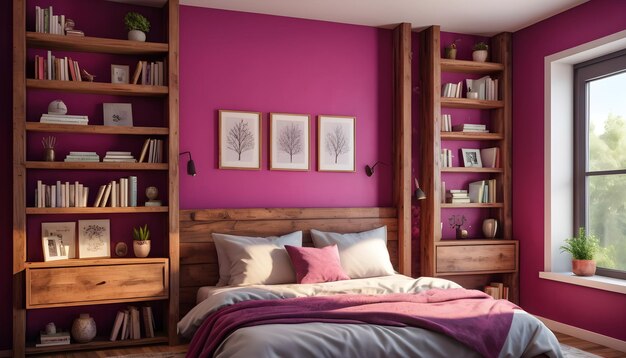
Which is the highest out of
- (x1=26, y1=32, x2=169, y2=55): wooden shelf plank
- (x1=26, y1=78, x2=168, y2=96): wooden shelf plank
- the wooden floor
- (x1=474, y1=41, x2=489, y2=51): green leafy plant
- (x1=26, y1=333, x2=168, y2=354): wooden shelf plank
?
(x1=474, y1=41, x2=489, y2=51): green leafy plant

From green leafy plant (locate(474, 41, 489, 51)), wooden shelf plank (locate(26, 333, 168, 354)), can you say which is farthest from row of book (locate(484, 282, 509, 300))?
wooden shelf plank (locate(26, 333, 168, 354))

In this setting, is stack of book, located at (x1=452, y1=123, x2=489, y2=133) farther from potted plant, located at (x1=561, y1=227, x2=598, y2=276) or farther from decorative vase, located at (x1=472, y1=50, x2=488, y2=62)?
potted plant, located at (x1=561, y1=227, x2=598, y2=276)

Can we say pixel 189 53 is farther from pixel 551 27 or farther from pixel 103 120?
pixel 551 27

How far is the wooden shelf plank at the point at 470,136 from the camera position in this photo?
5.66 metres

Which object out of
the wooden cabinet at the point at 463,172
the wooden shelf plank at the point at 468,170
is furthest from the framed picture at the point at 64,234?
the wooden shelf plank at the point at 468,170

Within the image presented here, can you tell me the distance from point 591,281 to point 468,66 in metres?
2.22

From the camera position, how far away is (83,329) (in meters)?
4.55

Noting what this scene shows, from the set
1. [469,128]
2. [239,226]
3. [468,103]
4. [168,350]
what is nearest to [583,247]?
[469,128]

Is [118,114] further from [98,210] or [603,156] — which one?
[603,156]

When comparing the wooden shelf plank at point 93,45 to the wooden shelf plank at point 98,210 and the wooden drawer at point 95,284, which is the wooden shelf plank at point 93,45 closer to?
the wooden shelf plank at point 98,210

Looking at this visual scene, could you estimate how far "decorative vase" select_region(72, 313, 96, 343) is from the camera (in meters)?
4.55

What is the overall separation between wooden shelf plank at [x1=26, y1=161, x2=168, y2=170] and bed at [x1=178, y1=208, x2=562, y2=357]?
19.0 inches

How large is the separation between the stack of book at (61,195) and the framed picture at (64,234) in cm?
23

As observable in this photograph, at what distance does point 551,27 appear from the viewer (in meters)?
5.39
